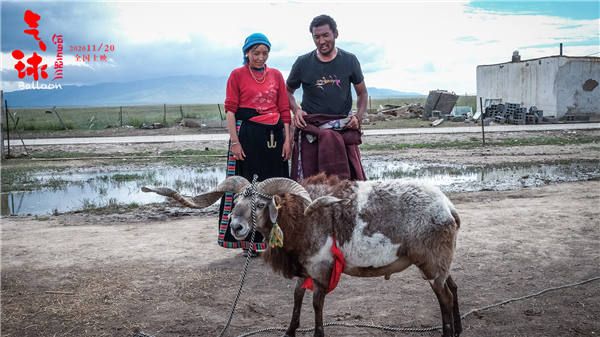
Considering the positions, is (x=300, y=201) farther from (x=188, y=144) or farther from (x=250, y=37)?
(x=188, y=144)

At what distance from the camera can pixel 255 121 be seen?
591cm

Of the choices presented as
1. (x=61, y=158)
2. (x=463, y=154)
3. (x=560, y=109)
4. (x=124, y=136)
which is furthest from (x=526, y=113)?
(x=61, y=158)

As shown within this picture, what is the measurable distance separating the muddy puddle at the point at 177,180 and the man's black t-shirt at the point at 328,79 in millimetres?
6295

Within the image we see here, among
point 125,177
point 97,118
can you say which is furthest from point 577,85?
point 97,118

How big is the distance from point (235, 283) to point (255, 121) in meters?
1.86

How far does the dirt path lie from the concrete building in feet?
73.4

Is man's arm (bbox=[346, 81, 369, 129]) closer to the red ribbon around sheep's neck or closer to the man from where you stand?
the man

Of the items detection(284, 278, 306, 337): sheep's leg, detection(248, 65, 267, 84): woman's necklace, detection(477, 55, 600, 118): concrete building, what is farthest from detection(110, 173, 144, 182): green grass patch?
detection(477, 55, 600, 118): concrete building

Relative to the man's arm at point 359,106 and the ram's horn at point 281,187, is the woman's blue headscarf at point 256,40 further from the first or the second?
the ram's horn at point 281,187

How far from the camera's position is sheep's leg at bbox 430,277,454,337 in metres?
4.28

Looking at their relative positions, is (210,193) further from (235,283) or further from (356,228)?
(235,283)

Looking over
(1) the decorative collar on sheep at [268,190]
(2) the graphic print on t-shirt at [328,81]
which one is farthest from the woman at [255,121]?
(1) the decorative collar on sheep at [268,190]

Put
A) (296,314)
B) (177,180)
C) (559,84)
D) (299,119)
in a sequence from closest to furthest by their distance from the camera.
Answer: (296,314), (299,119), (177,180), (559,84)

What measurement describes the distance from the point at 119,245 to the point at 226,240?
7.45 ft
